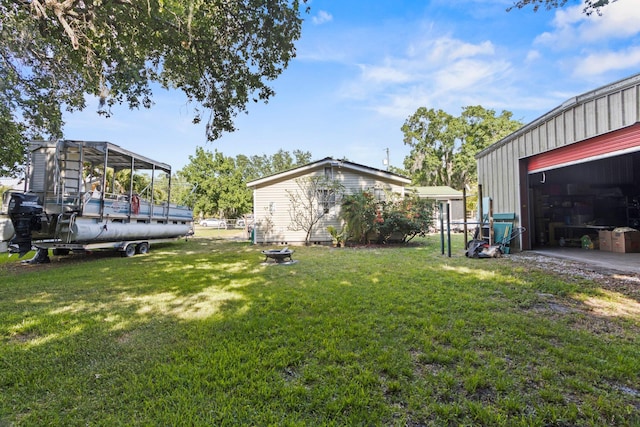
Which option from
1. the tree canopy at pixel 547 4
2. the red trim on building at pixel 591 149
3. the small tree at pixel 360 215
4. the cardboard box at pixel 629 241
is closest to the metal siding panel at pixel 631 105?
the red trim on building at pixel 591 149

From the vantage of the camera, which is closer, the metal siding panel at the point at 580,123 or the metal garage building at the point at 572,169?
the metal garage building at the point at 572,169

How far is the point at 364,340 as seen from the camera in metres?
2.88

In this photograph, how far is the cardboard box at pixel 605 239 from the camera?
311 inches

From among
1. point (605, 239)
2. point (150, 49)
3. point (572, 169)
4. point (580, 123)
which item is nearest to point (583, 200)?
point (572, 169)

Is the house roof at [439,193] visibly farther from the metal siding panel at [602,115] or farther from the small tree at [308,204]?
the metal siding panel at [602,115]

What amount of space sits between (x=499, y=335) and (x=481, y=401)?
3.92 ft

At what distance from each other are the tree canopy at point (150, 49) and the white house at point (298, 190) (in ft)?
14.7

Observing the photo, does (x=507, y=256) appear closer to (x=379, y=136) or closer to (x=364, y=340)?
(x=364, y=340)

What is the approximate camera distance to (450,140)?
28.8 m

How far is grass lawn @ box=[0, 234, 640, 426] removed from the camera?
6.23 ft

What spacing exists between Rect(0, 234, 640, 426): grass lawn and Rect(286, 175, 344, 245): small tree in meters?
7.94

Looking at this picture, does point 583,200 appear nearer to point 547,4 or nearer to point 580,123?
point 580,123

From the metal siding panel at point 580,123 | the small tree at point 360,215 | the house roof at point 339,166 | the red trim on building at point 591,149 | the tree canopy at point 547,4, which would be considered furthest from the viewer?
the house roof at point 339,166

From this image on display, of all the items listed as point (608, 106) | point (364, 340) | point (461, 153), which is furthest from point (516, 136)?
point (461, 153)
